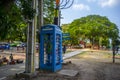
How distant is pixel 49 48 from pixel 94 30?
49200 millimetres

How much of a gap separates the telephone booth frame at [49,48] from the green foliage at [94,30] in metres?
44.4

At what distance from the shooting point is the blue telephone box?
41.0 ft

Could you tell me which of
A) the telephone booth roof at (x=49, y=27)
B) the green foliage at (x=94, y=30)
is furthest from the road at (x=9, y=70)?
the green foliage at (x=94, y=30)

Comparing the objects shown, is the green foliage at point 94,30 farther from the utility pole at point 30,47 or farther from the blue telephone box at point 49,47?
the utility pole at point 30,47

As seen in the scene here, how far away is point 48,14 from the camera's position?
3075 centimetres

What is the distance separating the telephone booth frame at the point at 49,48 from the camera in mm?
12500

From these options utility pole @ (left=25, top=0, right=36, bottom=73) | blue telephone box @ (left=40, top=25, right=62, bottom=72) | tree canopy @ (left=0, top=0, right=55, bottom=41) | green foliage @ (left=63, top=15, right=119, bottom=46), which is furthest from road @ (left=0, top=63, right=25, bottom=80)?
green foliage @ (left=63, top=15, right=119, bottom=46)

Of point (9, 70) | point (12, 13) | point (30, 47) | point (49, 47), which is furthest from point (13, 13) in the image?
point (9, 70)

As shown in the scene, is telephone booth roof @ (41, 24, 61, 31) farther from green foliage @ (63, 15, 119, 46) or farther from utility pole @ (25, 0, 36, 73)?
green foliage @ (63, 15, 119, 46)

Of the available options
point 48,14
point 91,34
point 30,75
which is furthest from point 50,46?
point 91,34

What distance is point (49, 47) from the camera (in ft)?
→ 42.0

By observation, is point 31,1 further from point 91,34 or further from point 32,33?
point 91,34

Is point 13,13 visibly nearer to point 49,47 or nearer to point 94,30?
point 49,47

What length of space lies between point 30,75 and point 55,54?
258 centimetres
